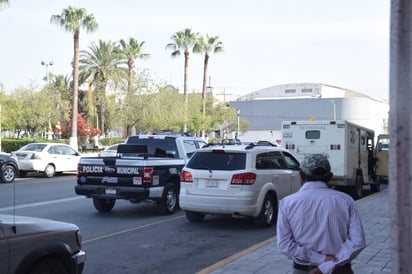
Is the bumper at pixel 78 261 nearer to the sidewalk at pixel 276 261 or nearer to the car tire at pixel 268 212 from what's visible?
the sidewalk at pixel 276 261

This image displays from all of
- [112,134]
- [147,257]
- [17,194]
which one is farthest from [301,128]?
[112,134]

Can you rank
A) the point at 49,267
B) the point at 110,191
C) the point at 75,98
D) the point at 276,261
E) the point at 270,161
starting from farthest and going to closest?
the point at 75,98, the point at 110,191, the point at 270,161, the point at 276,261, the point at 49,267

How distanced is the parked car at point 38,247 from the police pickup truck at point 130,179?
6502mm

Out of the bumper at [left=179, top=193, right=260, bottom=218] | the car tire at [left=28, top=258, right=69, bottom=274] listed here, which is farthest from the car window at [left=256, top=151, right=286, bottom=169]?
the car tire at [left=28, top=258, right=69, bottom=274]

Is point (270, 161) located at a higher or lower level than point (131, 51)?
lower

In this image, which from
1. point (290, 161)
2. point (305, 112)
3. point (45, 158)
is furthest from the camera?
point (305, 112)

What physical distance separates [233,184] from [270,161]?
1289mm

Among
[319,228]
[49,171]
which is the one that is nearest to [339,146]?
[319,228]

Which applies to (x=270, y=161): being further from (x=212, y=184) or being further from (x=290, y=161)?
(x=212, y=184)

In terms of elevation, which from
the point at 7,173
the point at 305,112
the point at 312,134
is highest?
the point at 305,112

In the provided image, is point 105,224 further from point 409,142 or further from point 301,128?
point 409,142

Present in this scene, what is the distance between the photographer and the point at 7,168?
2084 centimetres

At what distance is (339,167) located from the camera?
16344mm

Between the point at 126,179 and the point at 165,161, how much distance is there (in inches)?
42.3
